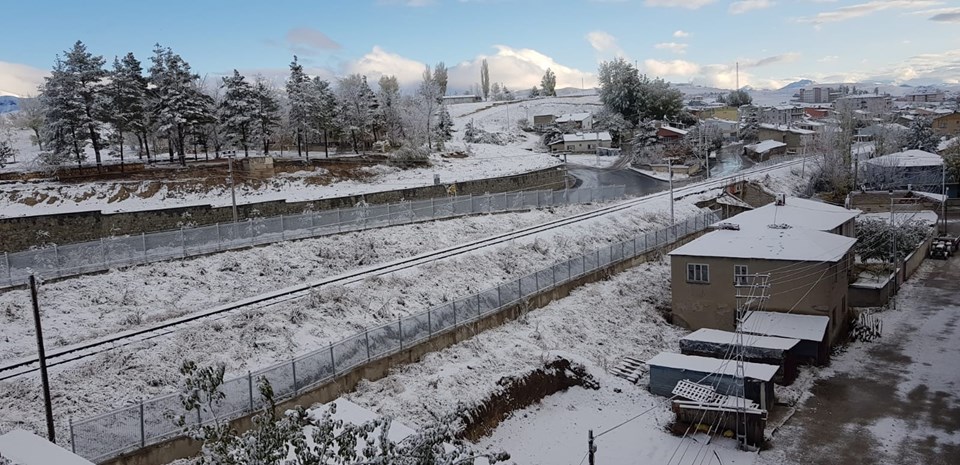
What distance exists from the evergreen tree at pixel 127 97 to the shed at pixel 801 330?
1670 inches

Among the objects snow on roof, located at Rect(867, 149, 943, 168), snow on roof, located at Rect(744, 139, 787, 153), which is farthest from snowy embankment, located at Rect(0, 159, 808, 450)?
snow on roof, located at Rect(744, 139, 787, 153)

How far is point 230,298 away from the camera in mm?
25406

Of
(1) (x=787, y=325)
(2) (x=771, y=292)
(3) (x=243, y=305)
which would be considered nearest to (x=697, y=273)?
(2) (x=771, y=292)

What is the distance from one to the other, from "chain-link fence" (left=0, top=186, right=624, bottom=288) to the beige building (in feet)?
46.8

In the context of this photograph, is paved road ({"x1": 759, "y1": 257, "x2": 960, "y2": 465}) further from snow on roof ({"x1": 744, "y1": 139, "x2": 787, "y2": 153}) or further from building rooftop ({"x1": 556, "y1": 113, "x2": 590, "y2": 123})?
building rooftop ({"x1": 556, "y1": 113, "x2": 590, "y2": 123})

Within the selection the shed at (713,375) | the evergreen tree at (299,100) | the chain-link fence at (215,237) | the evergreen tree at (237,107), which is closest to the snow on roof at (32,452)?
the chain-link fence at (215,237)

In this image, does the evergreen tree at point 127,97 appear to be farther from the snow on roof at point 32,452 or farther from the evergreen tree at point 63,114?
the snow on roof at point 32,452

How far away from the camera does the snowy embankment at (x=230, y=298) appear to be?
18.1 meters

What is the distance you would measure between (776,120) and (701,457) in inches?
5296

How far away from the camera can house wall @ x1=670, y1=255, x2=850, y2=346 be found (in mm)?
27828

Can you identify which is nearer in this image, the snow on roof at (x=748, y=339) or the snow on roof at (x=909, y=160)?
the snow on roof at (x=748, y=339)

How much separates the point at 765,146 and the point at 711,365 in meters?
73.3

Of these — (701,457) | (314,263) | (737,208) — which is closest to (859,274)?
(737,208)

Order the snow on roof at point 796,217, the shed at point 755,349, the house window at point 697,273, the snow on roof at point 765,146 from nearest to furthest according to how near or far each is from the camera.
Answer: the shed at point 755,349 → the house window at point 697,273 → the snow on roof at point 796,217 → the snow on roof at point 765,146
